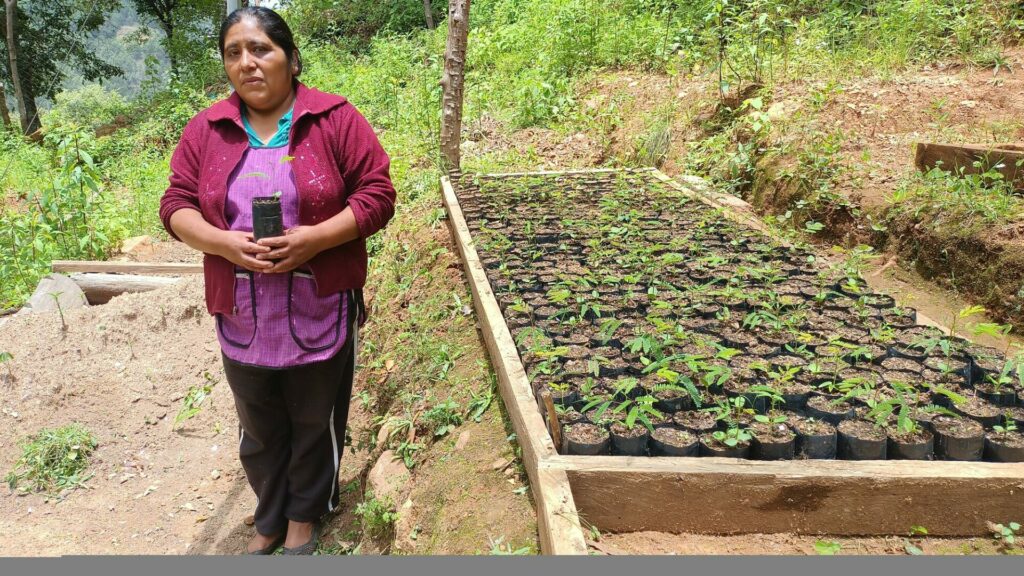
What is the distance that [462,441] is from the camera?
8.86ft

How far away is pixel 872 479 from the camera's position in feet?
6.31

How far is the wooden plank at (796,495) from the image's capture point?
193 cm

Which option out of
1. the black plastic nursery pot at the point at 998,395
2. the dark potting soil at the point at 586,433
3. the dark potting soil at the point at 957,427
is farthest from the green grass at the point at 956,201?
the dark potting soil at the point at 586,433

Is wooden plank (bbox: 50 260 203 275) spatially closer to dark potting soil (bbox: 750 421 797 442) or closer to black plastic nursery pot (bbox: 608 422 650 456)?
black plastic nursery pot (bbox: 608 422 650 456)

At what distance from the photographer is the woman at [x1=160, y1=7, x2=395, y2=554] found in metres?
2.16

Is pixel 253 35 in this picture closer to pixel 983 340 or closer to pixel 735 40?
pixel 983 340

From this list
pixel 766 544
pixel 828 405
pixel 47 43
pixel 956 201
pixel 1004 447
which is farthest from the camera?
pixel 47 43

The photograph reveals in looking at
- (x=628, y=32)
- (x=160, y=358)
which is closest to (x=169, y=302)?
(x=160, y=358)

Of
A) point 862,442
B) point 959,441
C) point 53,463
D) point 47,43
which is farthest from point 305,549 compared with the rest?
point 47,43

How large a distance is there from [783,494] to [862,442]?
0.33 meters

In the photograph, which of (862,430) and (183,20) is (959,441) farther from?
(183,20)

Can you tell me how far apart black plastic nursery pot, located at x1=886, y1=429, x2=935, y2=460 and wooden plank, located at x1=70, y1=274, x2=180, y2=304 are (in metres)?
4.66

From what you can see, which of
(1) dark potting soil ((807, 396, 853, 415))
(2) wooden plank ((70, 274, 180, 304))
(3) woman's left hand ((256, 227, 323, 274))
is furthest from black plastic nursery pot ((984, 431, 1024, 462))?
(2) wooden plank ((70, 274, 180, 304))

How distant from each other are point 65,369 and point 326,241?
284cm
